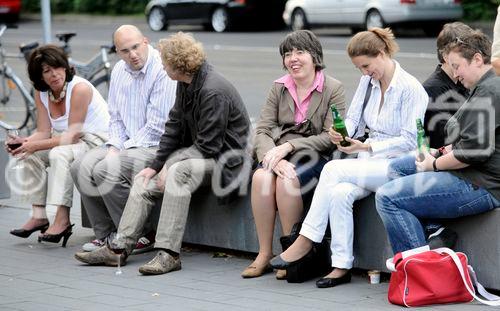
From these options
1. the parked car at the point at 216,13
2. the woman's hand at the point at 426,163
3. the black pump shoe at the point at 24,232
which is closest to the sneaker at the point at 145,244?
the black pump shoe at the point at 24,232

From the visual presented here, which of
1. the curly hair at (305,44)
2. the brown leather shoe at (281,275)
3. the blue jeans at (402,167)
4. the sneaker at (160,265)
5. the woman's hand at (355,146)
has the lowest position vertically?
the sneaker at (160,265)

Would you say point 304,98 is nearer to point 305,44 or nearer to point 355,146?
point 305,44

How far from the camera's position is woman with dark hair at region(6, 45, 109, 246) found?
8742 mm

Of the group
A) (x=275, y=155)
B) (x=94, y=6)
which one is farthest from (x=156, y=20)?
(x=275, y=155)

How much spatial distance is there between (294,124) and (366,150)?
0.67 metres

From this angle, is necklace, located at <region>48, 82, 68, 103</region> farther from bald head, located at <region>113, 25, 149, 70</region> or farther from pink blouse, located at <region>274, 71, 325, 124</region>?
pink blouse, located at <region>274, 71, 325, 124</region>

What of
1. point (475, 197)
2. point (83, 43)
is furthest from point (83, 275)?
point (83, 43)

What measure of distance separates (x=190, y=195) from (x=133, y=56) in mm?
1262

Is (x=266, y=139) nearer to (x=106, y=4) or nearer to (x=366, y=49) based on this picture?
(x=366, y=49)

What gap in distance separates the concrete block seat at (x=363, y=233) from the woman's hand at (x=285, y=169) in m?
0.47

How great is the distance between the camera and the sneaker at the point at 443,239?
22.1ft

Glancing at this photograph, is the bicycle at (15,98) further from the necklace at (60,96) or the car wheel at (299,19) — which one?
the car wheel at (299,19)

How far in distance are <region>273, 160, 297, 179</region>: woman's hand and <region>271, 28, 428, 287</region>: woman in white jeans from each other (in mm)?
257

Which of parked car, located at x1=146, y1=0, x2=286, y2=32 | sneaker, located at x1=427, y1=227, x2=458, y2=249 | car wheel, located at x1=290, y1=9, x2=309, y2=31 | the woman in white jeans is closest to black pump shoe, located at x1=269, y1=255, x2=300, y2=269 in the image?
the woman in white jeans
